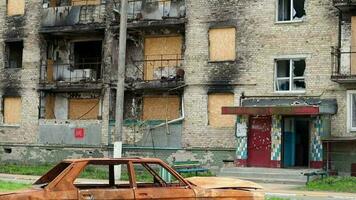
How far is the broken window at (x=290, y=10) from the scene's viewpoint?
29.9m

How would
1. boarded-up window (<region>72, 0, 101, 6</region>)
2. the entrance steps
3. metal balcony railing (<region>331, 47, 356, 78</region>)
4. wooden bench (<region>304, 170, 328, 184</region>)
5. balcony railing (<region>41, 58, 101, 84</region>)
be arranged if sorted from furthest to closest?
1. boarded-up window (<region>72, 0, 101, 6</region>)
2. balcony railing (<region>41, 58, 101, 84</region>)
3. metal balcony railing (<region>331, 47, 356, 78</region>)
4. the entrance steps
5. wooden bench (<region>304, 170, 328, 184</region>)

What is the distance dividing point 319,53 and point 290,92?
215 cm

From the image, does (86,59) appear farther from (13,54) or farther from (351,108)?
(351,108)

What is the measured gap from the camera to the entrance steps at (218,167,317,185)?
1049 inches

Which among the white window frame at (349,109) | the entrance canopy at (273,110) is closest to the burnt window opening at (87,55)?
the entrance canopy at (273,110)

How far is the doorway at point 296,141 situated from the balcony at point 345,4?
5.17 meters

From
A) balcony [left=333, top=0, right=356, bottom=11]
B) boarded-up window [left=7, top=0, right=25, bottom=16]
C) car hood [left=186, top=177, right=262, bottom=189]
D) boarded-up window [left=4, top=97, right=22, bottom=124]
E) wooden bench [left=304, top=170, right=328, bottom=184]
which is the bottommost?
wooden bench [left=304, top=170, right=328, bottom=184]

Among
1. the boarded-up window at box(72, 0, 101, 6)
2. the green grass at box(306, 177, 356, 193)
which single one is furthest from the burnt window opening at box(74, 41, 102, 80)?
the green grass at box(306, 177, 356, 193)

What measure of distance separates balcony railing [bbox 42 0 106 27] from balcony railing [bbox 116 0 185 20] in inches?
71.3

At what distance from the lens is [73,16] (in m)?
34.8

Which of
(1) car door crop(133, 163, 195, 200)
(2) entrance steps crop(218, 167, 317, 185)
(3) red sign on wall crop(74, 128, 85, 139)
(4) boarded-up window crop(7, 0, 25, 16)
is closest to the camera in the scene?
(1) car door crop(133, 163, 195, 200)

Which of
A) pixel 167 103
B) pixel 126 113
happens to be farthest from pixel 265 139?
pixel 126 113

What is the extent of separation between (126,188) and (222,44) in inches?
805

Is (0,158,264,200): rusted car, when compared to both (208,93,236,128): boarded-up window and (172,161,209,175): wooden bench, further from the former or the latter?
(208,93,236,128): boarded-up window
